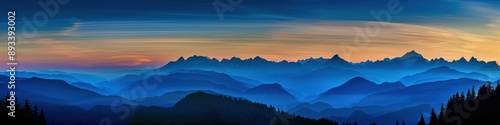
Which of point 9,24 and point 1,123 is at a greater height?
point 9,24

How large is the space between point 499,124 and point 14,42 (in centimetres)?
16009

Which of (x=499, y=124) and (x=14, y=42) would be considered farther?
(x=499, y=124)

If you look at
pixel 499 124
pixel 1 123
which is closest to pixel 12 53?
pixel 1 123

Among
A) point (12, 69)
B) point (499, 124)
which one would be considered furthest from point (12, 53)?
point (499, 124)

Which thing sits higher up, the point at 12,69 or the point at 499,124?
the point at 12,69

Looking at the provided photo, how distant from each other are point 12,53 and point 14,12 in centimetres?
957

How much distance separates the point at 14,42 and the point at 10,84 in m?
10.6

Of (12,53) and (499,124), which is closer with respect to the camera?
(12,53)

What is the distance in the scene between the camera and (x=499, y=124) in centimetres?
19475

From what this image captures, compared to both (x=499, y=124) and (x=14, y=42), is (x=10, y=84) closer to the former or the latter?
(x=14, y=42)

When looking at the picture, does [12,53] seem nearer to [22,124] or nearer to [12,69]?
[12,69]

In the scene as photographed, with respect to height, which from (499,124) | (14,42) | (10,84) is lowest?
(499,124)

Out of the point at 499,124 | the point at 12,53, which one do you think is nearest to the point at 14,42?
the point at 12,53

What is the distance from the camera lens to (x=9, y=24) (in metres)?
129
